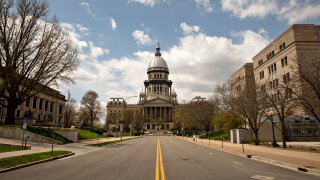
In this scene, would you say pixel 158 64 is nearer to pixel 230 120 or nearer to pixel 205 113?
pixel 205 113

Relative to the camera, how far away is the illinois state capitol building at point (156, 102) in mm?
159375

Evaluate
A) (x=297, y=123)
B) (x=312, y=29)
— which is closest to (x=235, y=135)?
(x=297, y=123)

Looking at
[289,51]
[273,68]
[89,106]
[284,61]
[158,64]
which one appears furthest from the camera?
[158,64]

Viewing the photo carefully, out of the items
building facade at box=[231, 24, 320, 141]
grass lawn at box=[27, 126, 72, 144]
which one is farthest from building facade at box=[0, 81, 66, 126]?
building facade at box=[231, 24, 320, 141]

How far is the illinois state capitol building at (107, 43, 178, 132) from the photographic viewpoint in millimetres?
159375

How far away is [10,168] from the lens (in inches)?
517

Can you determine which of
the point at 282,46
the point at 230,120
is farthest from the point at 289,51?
the point at 230,120

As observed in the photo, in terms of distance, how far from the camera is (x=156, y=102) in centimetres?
16275

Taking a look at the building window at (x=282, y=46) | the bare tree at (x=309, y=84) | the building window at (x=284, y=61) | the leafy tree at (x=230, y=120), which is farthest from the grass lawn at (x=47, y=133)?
the building window at (x=282, y=46)

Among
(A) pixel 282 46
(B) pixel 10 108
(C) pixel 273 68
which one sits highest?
(A) pixel 282 46

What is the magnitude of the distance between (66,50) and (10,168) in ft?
86.9

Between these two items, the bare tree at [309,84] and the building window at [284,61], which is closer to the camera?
the bare tree at [309,84]

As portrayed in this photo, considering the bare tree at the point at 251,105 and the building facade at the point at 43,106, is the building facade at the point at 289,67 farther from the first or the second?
the building facade at the point at 43,106

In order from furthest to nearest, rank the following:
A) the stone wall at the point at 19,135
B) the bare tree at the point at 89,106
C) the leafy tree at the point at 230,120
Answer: the bare tree at the point at 89,106
the leafy tree at the point at 230,120
the stone wall at the point at 19,135
